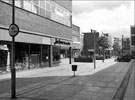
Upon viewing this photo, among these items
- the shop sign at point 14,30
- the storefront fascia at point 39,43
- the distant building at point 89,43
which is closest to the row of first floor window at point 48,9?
the storefront fascia at point 39,43

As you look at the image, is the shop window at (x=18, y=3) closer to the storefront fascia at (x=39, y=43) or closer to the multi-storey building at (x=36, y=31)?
the multi-storey building at (x=36, y=31)

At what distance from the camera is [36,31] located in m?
23.7

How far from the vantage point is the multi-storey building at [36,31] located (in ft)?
62.1

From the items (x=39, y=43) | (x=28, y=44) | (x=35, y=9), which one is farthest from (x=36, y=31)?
(x=35, y=9)

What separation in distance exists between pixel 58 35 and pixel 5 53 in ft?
39.5

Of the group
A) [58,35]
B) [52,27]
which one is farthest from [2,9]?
[58,35]

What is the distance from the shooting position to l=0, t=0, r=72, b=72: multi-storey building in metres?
18.9

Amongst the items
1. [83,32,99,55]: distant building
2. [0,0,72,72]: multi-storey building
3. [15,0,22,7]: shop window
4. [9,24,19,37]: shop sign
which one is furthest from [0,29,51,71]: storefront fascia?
[83,32,99,55]: distant building

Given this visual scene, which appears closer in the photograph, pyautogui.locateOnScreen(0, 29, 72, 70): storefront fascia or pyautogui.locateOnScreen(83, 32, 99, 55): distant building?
pyautogui.locateOnScreen(0, 29, 72, 70): storefront fascia

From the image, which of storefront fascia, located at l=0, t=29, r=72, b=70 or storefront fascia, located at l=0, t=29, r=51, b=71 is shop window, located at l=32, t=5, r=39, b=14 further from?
storefront fascia, located at l=0, t=29, r=51, b=71

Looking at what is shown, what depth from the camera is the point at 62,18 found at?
31812 mm

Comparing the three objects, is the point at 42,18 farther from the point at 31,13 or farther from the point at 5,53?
the point at 5,53

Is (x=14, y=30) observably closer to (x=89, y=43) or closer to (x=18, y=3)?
(x=18, y=3)

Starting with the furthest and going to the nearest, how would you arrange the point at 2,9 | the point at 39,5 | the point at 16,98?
the point at 39,5 → the point at 2,9 → the point at 16,98
